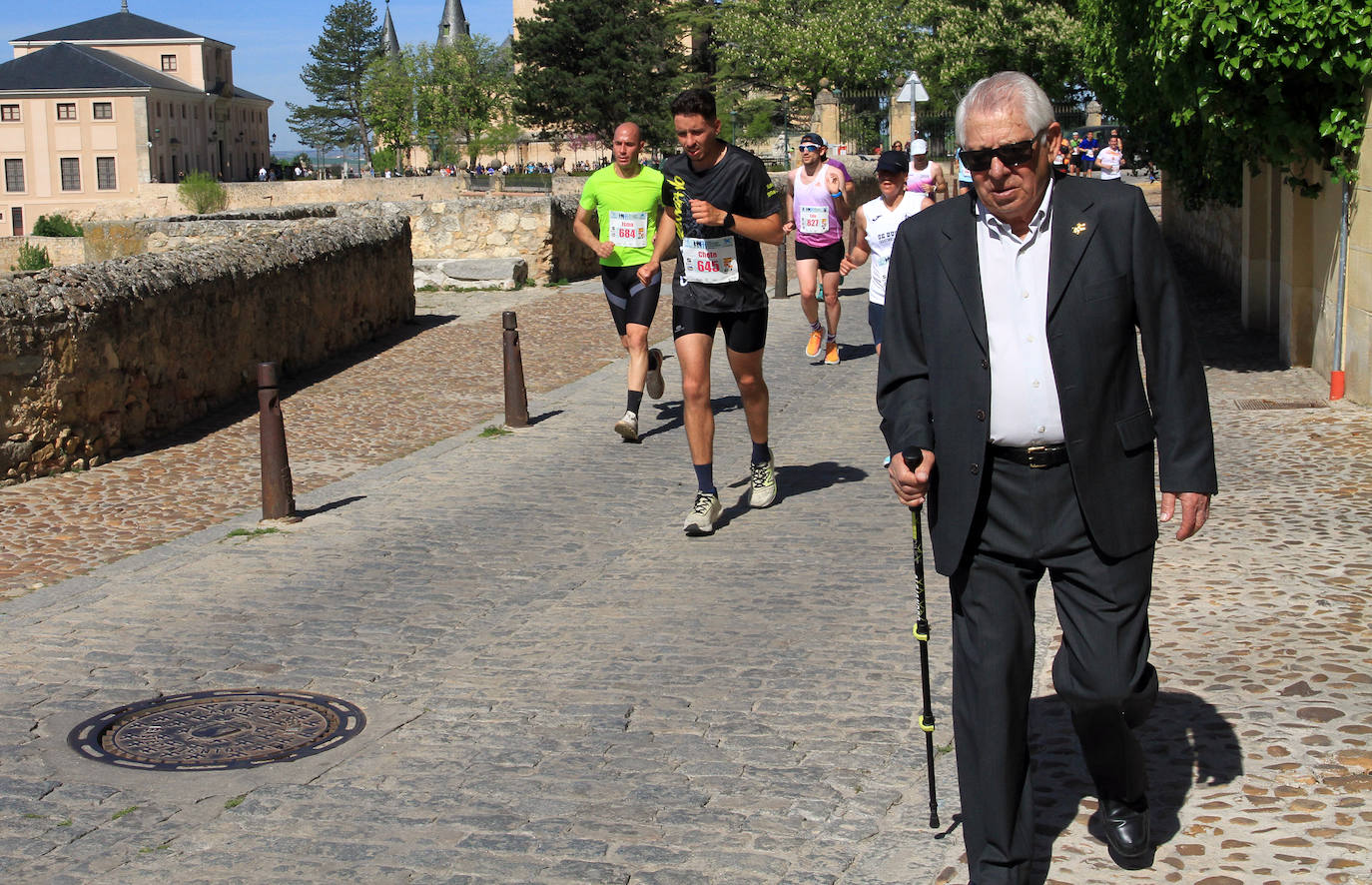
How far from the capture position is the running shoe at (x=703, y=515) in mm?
7613

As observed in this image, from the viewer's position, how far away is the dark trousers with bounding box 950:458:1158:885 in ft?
11.4

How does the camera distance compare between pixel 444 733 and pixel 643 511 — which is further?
pixel 643 511

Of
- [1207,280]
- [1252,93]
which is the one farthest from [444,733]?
[1207,280]

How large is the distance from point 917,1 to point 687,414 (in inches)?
1386

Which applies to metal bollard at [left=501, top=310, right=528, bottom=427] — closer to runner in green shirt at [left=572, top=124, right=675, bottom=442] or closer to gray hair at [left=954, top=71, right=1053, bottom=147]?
runner in green shirt at [left=572, top=124, right=675, bottom=442]

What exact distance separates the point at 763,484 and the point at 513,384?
3035 mm

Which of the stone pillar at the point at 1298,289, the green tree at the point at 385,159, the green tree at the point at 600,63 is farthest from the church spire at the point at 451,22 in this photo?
the stone pillar at the point at 1298,289

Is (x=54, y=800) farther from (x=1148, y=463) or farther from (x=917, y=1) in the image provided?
(x=917, y=1)

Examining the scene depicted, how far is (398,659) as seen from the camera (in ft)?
18.9

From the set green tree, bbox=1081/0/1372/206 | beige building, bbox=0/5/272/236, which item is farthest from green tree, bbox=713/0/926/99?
green tree, bbox=1081/0/1372/206

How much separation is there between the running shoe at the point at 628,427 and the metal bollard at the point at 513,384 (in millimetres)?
901

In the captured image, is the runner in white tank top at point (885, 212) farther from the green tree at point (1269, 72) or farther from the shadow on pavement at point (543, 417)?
the shadow on pavement at point (543, 417)

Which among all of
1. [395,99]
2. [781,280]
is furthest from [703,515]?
[395,99]

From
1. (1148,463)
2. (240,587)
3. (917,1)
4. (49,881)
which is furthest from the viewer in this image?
(917,1)
